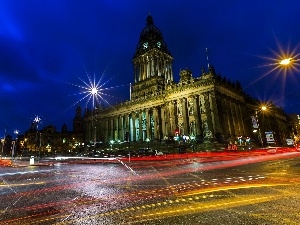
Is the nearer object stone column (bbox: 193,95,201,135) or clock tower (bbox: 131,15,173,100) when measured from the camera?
stone column (bbox: 193,95,201,135)

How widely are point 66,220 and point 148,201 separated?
8.25ft

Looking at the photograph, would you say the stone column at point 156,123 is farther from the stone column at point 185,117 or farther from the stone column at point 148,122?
the stone column at point 185,117

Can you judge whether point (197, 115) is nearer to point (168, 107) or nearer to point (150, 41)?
point (168, 107)

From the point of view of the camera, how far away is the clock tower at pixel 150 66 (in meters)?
78.2

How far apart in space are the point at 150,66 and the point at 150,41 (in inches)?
446

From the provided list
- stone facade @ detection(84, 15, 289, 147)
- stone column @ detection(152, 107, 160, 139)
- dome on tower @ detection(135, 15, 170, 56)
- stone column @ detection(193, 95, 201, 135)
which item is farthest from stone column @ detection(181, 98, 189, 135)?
dome on tower @ detection(135, 15, 170, 56)

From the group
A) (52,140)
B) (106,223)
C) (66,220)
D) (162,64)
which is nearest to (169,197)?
(106,223)

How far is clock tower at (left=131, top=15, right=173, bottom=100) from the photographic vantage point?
78250mm

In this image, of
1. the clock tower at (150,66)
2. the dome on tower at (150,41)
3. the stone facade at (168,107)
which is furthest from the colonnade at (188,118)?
the dome on tower at (150,41)

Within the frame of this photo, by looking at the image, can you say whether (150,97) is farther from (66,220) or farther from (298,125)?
(298,125)

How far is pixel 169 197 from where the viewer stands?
7332 millimetres

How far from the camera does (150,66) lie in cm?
8294

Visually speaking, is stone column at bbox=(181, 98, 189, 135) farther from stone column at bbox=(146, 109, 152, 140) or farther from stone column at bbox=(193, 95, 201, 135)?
stone column at bbox=(146, 109, 152, 140)

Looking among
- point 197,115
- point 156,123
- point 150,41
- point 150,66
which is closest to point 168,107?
point 156,123
